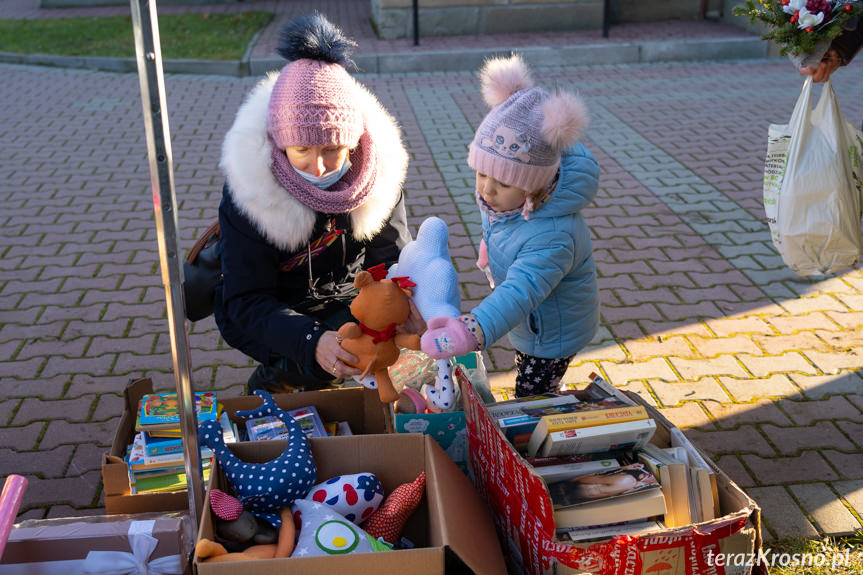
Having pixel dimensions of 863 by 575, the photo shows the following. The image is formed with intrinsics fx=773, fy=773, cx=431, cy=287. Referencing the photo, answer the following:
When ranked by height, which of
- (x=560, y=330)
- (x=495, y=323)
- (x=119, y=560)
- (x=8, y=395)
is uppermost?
(x=495, y=323)

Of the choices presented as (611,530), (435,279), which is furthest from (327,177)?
(611,530)

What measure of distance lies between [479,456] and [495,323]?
430 mm

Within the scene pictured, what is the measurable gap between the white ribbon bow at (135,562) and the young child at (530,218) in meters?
0.86

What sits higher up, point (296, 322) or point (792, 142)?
point (792, 142)

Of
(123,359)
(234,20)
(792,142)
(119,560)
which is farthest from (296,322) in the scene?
(234,20)

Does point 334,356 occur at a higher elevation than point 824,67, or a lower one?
lower

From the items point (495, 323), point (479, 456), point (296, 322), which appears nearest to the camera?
point (495, 323)

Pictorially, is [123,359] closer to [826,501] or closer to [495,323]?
[495,323]

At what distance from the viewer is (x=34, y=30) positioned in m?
13.1

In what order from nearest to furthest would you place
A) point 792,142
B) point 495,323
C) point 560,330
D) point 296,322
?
1. point 495,323
2. point 296,322
3. point 560,330
4. point 792,142

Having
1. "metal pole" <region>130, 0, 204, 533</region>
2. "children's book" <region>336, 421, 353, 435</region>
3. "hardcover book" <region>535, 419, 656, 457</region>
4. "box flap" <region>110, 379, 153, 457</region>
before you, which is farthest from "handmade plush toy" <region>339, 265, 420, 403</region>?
"box flap" <region>110, 379, 153, 457</region>

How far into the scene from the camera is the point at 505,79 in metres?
2.47

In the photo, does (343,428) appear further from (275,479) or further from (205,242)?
(205,242)

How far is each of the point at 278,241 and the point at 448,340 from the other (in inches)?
30.1
